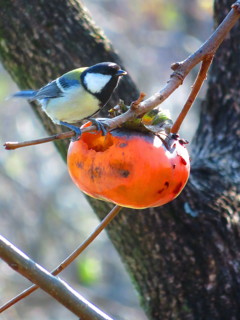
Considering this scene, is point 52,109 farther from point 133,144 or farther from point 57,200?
point 57,200

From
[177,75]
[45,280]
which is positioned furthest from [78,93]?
[45,280]

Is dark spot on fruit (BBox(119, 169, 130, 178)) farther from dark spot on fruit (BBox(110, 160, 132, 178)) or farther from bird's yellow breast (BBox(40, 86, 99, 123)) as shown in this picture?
bird's yellow breast (BBox(40, 86, 99, 123))

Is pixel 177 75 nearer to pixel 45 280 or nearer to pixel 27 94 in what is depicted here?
pixel 45 280

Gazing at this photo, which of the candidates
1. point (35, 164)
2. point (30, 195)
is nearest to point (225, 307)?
point (30, 195)

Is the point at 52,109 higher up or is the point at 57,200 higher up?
the point at 52,109

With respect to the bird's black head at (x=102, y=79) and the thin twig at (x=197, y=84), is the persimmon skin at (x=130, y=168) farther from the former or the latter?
the bird's black head at (x=102, y=79)
